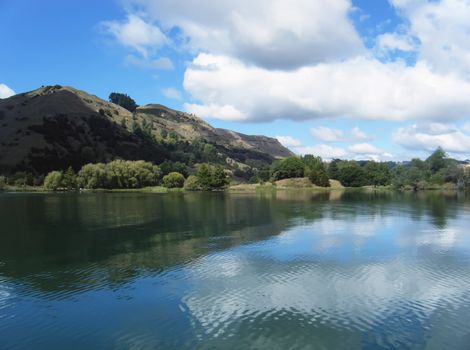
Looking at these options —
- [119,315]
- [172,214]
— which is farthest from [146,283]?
[172,214]

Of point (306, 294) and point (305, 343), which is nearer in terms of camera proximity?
point (305, 343)

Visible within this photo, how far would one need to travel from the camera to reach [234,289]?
30062 millimetres

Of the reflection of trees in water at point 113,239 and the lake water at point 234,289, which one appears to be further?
the reflection of trees in water at point 113,239

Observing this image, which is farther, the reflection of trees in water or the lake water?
the reflection of trees in water

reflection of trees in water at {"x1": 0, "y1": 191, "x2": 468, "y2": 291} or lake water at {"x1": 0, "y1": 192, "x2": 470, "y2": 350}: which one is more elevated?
reflection of trees in water at {"x1": 0, "y1": 191, "x2": 468, "y2": 291}

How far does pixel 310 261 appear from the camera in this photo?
39562 mm

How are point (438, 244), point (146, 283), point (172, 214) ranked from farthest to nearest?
point (172, 214) → point (438, 244) → point (146, 283)

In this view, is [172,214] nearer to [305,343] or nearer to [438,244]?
[438,244]

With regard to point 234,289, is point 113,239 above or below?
above

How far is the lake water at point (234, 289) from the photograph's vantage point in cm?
2195

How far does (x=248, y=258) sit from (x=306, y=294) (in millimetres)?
12282

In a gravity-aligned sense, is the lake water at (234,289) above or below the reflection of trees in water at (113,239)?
below

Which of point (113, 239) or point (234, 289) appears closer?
point (234, 289)

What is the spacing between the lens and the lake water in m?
22.0
